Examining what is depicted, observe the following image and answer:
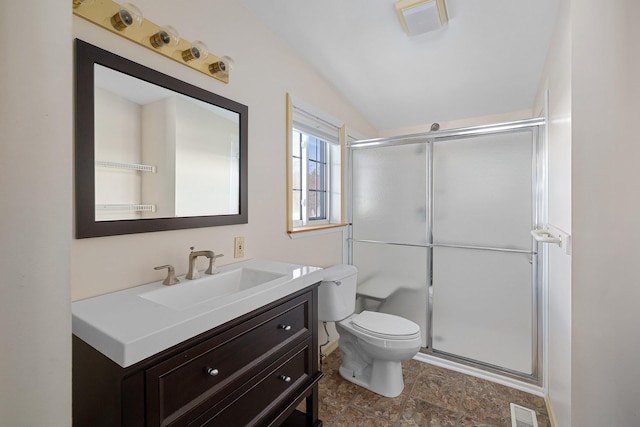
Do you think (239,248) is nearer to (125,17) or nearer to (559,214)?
(125,17)

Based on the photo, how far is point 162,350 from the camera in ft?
2.69

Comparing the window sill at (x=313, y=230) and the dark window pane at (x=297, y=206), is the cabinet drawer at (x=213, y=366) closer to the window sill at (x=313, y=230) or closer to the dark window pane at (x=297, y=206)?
the window sill at (x=313, y=230)

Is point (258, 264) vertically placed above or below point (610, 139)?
below

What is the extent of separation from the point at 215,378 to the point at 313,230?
1.37 meters

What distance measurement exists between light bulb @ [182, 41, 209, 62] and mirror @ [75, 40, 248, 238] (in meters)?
0.12

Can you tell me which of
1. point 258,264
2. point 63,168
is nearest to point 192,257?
point 258,264

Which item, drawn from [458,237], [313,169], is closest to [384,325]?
[458,237]

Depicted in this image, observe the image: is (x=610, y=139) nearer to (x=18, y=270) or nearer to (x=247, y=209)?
(x=247, y=209)

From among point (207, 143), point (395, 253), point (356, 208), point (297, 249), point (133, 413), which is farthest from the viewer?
point (356, 208)

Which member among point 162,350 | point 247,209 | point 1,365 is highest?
point 247,209

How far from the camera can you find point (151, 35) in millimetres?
1220

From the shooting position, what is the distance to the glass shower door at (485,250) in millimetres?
2146

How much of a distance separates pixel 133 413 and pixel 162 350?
163mm

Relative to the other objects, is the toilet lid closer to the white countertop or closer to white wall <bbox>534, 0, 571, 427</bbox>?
white wall <bbox>534, 0, 571, 427</bbox>
